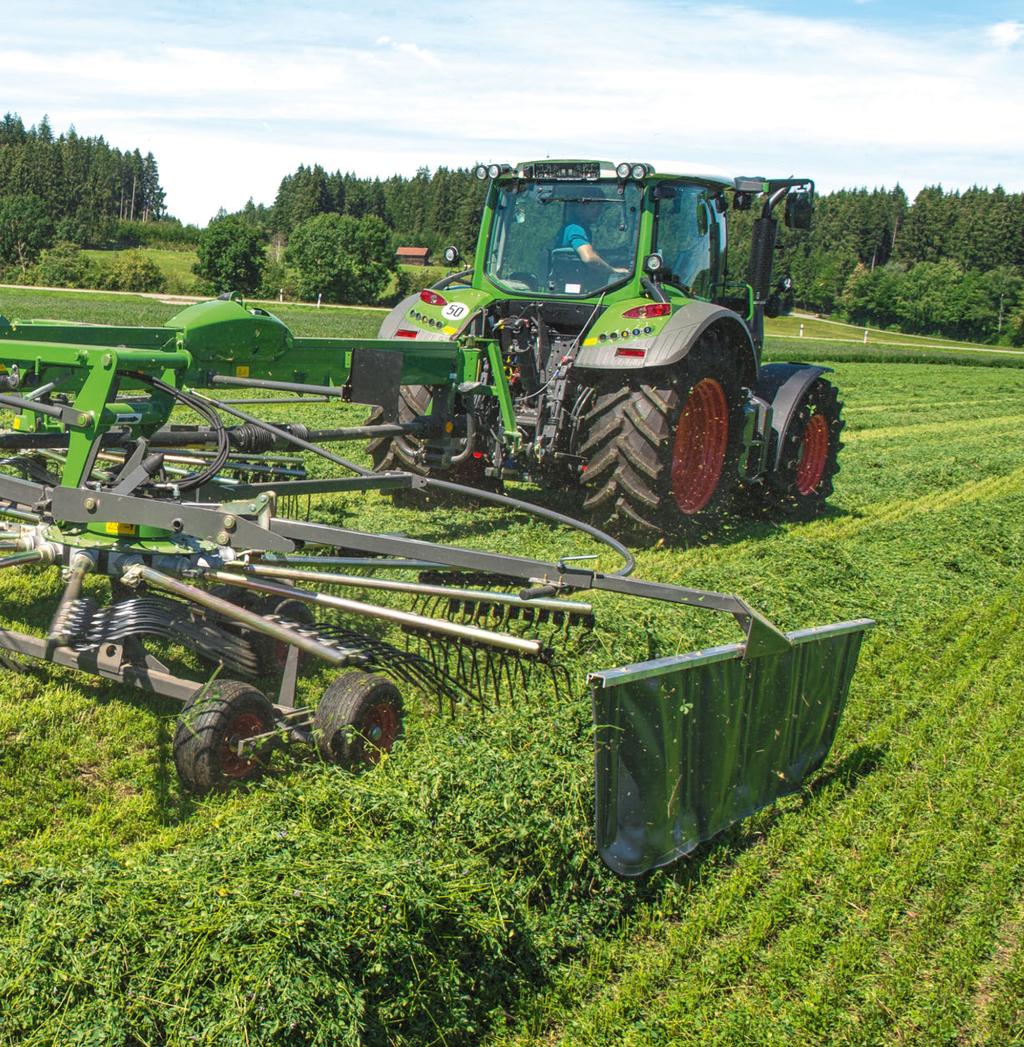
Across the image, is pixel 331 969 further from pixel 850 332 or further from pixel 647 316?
pixel 850 332

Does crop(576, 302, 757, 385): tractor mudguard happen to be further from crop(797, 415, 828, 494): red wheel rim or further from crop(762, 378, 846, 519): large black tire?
crop(797, 415, 828, 494): red wheel rim

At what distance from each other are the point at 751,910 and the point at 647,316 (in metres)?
4.38

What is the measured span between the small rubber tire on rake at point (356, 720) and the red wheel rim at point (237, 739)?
192 millimetres

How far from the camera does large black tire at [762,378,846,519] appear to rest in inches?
327

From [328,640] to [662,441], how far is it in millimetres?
3337

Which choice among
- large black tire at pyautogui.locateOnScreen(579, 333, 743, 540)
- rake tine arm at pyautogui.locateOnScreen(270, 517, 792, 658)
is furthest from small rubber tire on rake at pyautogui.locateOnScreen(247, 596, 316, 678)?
large black tire at pyautogui.locateOnScreen(579, 333, 743, 540)

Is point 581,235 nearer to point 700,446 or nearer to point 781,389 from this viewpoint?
point 700,446

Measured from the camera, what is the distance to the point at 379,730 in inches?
146

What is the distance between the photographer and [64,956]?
232 centimetres

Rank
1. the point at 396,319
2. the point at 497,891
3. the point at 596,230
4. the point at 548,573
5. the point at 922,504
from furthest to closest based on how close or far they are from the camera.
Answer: the point at 922,504 → the point at 396,319 → the point at 596,230 → the point at 548,573 → the point at 497,891

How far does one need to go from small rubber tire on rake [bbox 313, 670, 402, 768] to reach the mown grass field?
0.34 ft

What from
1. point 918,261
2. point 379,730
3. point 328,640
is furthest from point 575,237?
point 918,261

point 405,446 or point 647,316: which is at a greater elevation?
point 647,316

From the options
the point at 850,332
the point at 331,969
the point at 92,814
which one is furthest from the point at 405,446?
the point at 850,332
